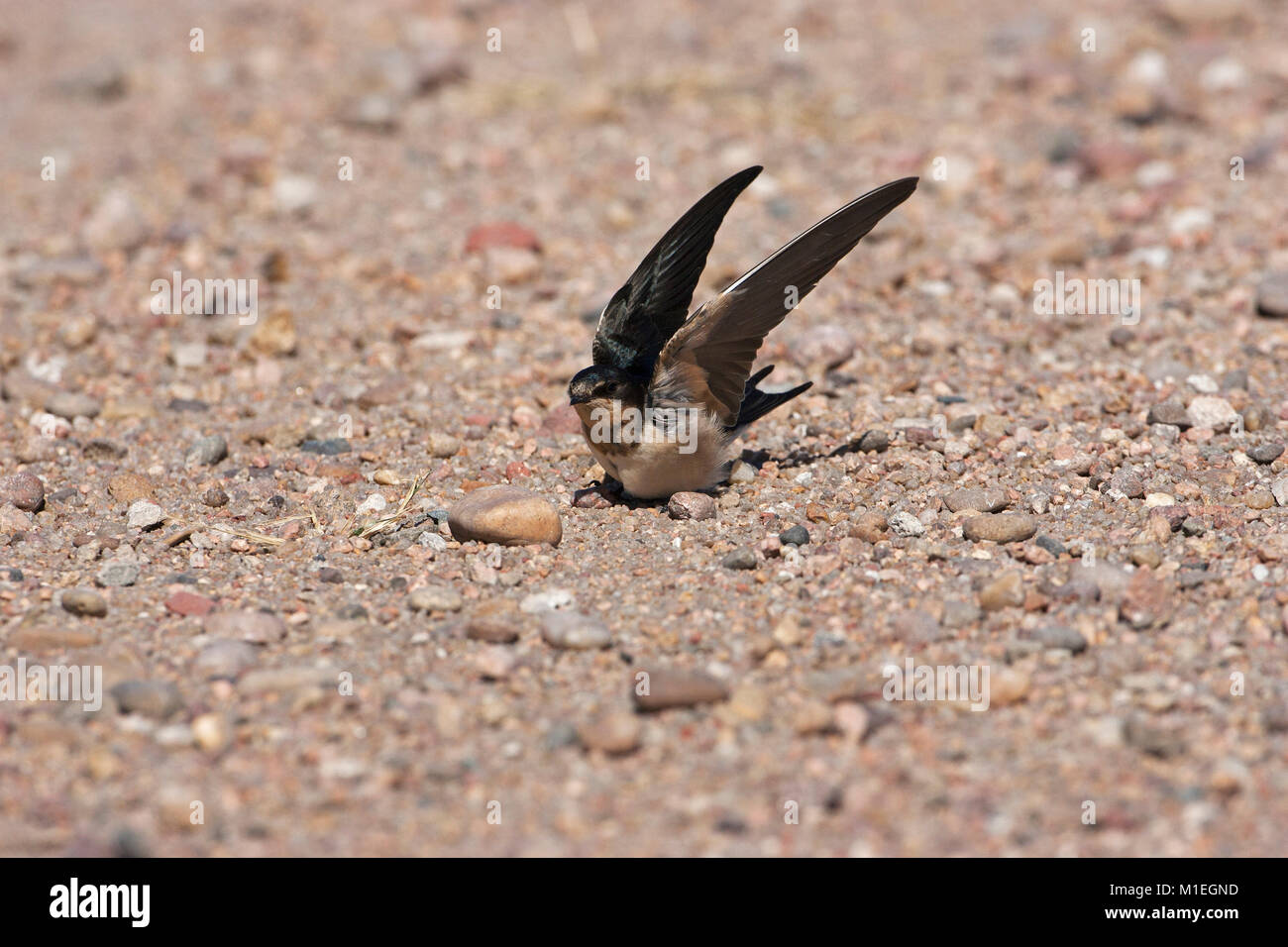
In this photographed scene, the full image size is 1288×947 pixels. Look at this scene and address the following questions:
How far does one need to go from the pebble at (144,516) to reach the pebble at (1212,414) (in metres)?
4.14

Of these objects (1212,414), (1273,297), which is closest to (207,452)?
(1212,414)

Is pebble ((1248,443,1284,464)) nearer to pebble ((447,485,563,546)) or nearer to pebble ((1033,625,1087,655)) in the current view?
pebble ((1033,625,1087,655))

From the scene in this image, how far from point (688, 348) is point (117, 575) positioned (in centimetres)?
214

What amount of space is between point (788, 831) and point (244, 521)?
2662 mm

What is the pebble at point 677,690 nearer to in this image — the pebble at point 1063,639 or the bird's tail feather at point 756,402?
the pebble at point 1063,639

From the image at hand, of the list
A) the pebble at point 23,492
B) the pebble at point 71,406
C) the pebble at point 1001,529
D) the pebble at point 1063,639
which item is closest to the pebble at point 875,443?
the pebble at point 1001,529

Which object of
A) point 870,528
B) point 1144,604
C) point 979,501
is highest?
point 979,501

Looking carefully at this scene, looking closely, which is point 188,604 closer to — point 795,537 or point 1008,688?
point 795,537

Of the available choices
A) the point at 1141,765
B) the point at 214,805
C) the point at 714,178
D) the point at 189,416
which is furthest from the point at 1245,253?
the point at 214,805

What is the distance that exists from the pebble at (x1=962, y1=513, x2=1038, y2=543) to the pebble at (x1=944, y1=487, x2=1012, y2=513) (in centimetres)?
15

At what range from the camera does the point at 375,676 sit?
3975 mm

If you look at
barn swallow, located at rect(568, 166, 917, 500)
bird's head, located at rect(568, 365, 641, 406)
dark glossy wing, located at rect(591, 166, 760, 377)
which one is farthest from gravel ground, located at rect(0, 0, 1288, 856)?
dark glossy wing, located at rect(591, 166, 760, 377)

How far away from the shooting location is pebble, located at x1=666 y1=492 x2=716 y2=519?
16.2ft

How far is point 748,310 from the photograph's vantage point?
4.64 m
